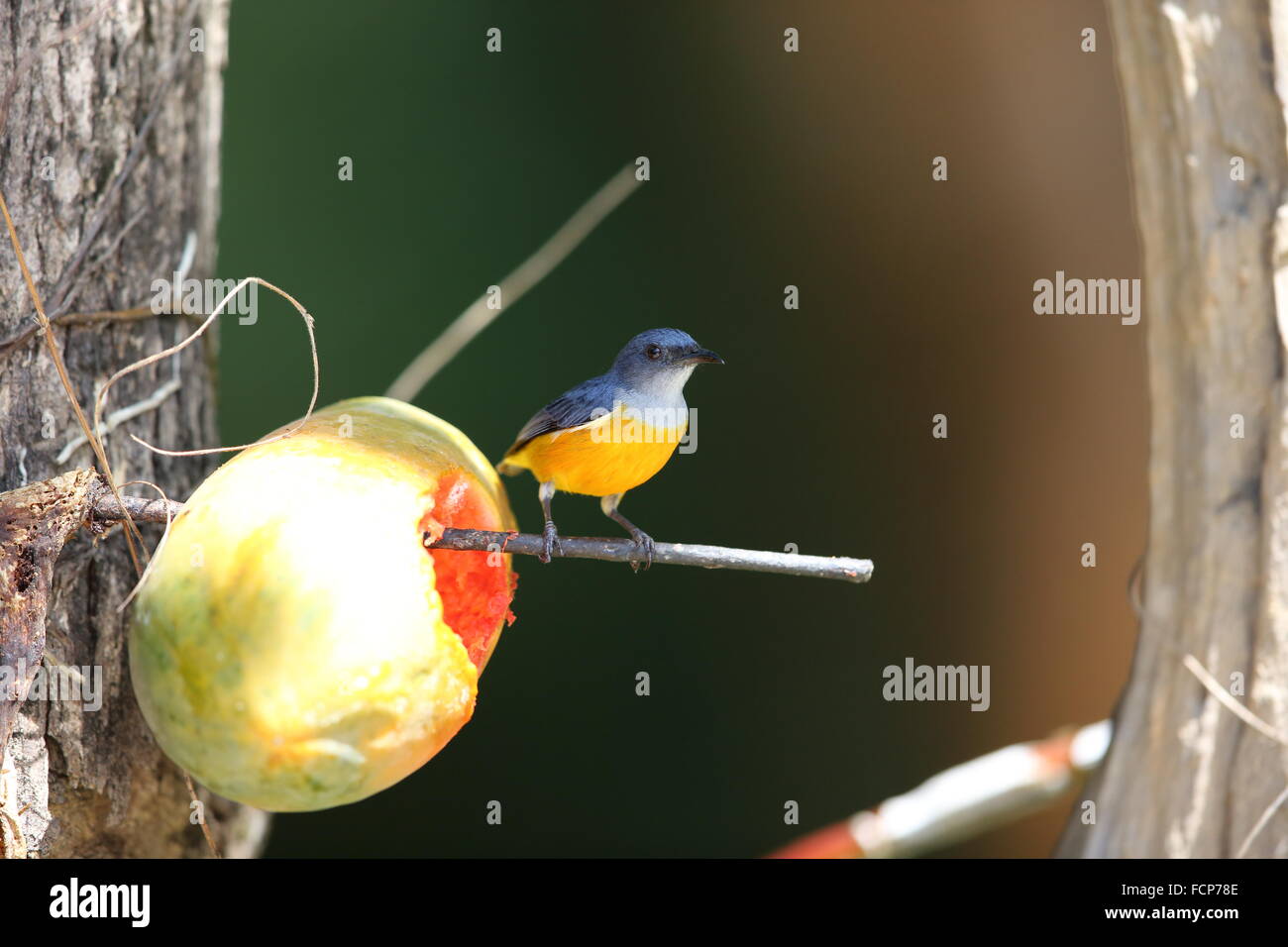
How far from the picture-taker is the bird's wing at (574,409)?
59.0 inches

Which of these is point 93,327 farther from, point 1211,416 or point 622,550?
point 1211,416

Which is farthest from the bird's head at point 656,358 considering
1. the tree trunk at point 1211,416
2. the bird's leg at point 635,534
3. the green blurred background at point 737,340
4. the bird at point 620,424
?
the green blurred background at point 737,340

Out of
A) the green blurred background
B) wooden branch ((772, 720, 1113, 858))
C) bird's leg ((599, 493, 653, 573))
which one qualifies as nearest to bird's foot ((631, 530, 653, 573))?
bird's leg ((599, 493, 653, 573))

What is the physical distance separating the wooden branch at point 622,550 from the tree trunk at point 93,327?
9 centimetres

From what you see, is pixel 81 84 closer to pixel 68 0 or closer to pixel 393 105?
pixel 68 0

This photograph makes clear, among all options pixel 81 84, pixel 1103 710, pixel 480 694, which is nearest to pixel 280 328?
pixel 480 694

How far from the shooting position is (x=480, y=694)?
264 cm

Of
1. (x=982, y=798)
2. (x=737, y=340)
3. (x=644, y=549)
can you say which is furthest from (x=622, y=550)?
(x=737, y=340)

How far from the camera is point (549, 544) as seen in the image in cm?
135

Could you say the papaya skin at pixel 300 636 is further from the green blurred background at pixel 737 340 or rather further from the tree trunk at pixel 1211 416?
the green blurred background at pixel 737 340

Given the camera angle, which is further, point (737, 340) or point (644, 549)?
point (737, 340)

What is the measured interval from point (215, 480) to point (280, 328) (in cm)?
160

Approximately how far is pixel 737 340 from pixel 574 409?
1.31m

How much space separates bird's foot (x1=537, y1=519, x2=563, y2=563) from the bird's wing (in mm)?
162
